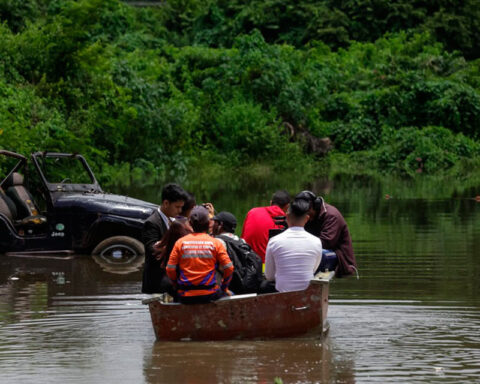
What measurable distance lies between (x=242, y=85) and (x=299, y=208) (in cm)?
3812

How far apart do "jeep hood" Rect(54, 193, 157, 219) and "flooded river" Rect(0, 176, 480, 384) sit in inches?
29.6

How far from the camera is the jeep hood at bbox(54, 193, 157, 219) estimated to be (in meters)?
16.7

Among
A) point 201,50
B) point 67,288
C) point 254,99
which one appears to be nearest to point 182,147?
point 254,99

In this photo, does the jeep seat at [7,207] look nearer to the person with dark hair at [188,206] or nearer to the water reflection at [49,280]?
the water reflection at [49,280]

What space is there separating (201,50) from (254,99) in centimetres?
480

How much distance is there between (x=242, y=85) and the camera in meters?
47.7

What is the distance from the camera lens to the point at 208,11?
191ft

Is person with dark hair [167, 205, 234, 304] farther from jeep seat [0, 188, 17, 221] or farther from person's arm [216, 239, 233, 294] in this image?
jeep seat [0, 188, 17, 221]

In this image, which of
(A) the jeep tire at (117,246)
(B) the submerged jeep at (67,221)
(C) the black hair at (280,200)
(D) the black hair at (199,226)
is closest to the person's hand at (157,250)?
(D) the black hair at (199,226)

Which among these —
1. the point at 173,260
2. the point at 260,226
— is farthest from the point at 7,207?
the point at 173,260

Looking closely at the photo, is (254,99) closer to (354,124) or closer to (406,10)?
(354,124)

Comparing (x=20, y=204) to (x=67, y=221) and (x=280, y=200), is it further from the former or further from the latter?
(x=280, y=200)

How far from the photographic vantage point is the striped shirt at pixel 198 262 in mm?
9594

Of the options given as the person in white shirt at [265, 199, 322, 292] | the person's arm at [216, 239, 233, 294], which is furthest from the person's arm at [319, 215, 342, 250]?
the person's arm at [216, 239, 233, 294]
